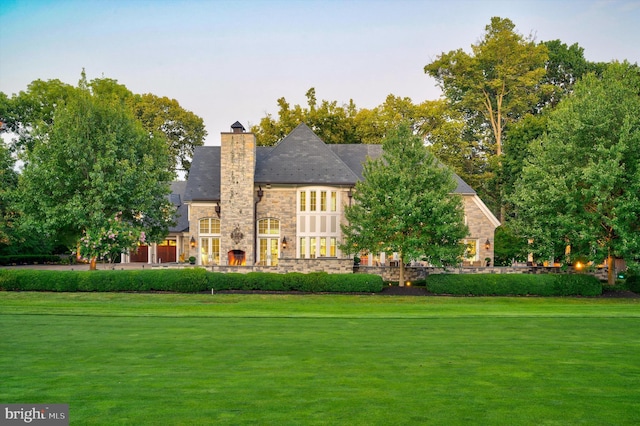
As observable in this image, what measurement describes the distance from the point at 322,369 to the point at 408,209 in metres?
20.0

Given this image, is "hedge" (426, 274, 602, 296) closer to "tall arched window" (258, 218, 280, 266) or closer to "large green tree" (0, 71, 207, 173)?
"tall arched window" (258, 218, 280, 266)

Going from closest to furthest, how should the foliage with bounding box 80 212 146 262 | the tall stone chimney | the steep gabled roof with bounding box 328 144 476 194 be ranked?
1. the foliage with bounding box 80 212 146 262
2. the tall stone chimney
3. the steep gabled roof with bounding box 328 144 476 194

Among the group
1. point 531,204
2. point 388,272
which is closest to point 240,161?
point 388,272

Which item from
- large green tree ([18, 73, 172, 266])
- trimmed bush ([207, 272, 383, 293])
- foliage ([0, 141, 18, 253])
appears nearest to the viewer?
trimmed bush ([207, 272, 383, 293])

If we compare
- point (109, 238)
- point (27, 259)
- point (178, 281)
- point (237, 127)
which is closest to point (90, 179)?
point (109, 238)

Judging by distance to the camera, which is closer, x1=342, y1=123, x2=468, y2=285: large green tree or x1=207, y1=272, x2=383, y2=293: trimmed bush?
x1=207, y1=272, x2=383, y2=293: trimmed bush

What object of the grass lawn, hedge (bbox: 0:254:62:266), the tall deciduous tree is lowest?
the grass lawn

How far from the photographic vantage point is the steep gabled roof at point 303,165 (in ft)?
119

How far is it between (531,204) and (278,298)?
45.0ft

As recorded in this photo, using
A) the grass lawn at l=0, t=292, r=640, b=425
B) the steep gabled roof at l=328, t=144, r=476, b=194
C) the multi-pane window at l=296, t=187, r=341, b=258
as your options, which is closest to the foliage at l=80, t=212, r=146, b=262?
the multi-pane window at l=296, t=187, r=341, b=258

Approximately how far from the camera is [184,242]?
44.5 metres

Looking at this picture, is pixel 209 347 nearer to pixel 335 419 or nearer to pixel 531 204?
pixel 335 419

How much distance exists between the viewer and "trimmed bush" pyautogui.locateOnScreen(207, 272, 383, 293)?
1109 inches

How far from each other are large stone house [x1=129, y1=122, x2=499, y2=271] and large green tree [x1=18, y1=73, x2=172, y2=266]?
14.2ft
